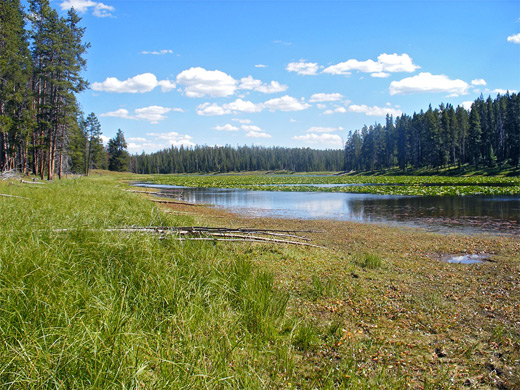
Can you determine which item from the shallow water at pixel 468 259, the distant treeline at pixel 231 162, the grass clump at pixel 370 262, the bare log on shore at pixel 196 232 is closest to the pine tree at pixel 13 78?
the bare log on shore at pixel 196 232

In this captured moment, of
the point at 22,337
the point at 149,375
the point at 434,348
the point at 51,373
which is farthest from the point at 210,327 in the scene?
the point at 434,348

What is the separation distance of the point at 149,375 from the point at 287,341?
187 cm

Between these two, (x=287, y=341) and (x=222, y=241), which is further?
(x=222, y=241)

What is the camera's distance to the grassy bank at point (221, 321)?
10.2 ft

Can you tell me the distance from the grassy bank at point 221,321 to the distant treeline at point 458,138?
7185cm

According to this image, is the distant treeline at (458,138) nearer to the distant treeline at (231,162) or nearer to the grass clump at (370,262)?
the distant treeline at (231,162)

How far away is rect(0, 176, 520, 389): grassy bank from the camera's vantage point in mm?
3105

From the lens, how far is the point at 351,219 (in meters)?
19.0

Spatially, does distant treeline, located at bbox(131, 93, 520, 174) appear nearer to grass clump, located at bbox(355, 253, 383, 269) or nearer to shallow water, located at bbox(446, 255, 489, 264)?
shallow water, located at bbox(446, 255, 489, 264)

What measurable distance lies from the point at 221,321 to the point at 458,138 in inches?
3437

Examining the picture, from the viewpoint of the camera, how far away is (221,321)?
4230 millimetres

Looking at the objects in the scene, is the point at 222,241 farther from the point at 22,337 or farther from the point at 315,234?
the point at 315,234

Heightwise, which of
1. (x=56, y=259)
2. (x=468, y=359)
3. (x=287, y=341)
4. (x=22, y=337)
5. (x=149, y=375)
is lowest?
(x=468, y=359)

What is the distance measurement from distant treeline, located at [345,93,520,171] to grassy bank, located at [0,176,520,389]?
7185cm
